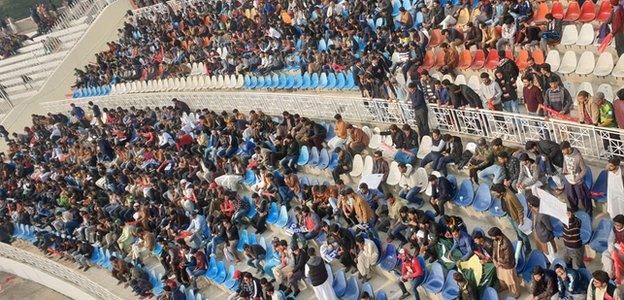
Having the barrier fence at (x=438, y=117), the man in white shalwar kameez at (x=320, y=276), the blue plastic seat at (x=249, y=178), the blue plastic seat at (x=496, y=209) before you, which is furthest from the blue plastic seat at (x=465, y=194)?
the blue plastic seat at (x=249, y=178)

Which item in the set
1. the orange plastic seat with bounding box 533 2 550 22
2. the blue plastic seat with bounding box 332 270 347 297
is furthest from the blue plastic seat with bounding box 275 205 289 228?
the orange plastic seat with bounding box 533 2 550 22

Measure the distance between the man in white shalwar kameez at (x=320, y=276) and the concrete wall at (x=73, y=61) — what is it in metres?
26.1

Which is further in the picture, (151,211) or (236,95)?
(236,95)

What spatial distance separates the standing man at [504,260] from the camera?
8156mm

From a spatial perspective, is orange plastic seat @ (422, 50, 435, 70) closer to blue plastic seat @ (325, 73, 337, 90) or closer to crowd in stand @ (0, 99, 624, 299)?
crowd in stand @ (0, 99, 624, 299)

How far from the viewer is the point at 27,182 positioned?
23.2 metres

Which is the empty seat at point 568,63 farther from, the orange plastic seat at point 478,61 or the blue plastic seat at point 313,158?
the blue plastic seat at point 313,158

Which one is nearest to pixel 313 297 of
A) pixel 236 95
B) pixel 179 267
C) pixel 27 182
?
pixel 179 267

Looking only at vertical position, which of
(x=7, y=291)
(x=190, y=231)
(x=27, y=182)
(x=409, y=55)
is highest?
(x=409, y=55)

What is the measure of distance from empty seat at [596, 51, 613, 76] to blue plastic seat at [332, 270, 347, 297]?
20.9 ft

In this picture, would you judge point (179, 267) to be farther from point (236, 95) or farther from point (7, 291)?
point (7, 291)

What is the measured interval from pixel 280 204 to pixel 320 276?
3776 millimetres

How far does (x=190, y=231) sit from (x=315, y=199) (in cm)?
402

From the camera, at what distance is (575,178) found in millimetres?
8445
